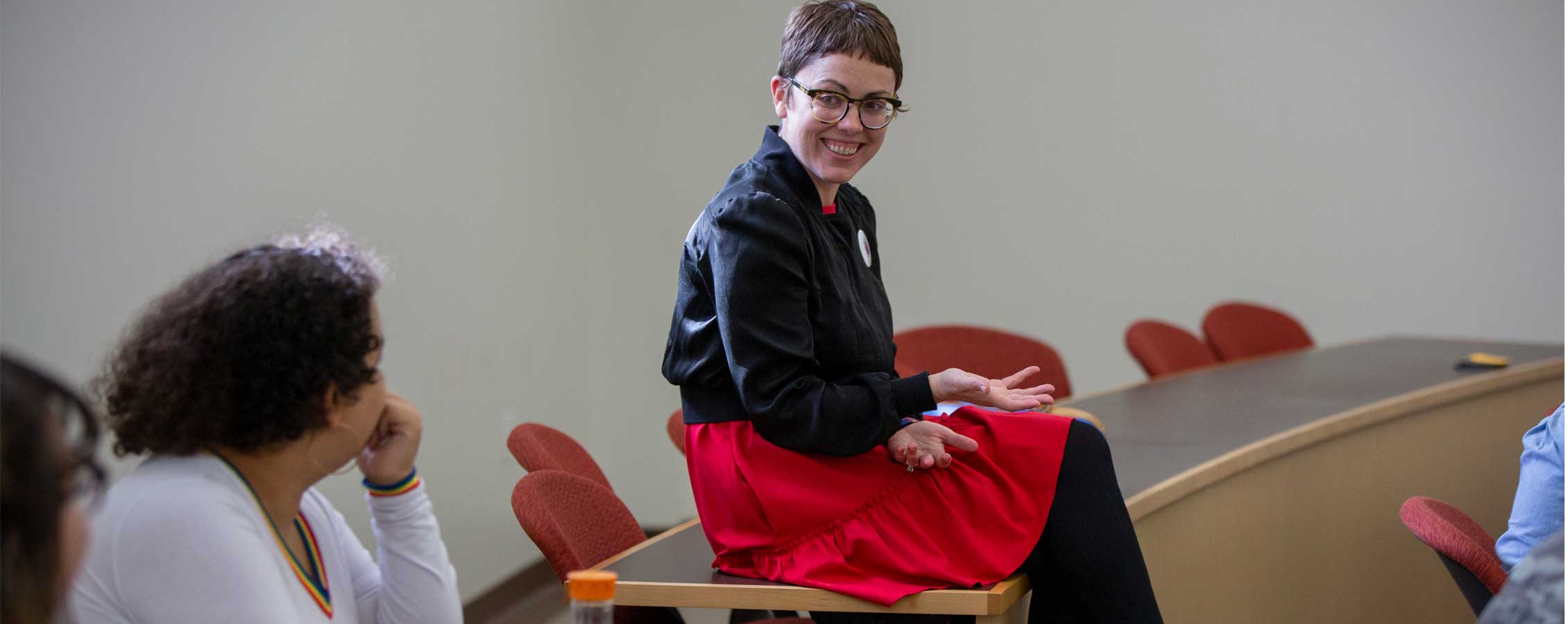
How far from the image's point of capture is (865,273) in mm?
1851

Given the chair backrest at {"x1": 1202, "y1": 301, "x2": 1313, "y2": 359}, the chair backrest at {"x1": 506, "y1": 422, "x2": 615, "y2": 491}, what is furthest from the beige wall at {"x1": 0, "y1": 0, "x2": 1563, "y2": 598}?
the chair backrest at {"x1": 506, "y1": 422, "x2": 615, "y2": 491}

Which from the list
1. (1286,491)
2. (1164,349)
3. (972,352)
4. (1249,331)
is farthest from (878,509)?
(1249,331)

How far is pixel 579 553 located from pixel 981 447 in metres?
0.53

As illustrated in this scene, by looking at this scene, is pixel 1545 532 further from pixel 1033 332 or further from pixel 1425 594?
pixel 1033 332

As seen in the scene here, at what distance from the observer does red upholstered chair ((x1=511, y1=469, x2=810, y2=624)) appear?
65.7 inches

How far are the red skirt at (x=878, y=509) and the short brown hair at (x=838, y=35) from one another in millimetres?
483

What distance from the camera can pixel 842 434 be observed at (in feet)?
5.30

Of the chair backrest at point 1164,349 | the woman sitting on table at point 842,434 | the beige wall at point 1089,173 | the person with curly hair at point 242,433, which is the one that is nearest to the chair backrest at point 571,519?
the woman sitting on table at point 842,434

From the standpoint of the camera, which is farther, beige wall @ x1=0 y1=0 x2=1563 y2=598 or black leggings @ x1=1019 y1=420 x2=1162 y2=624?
beige wall @ x1=0 y1=0 x2=1563 y2=598

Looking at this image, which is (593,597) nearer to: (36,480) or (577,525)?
(36,480)

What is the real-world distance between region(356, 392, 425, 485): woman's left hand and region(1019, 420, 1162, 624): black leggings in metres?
0.76

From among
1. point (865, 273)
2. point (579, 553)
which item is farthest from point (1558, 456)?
point (579, 553)

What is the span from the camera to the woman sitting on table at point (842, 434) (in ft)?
5.28

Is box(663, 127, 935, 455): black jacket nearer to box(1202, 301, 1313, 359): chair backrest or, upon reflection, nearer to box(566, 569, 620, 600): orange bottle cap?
box(566, 569, 620, 600): orange bottle cap
